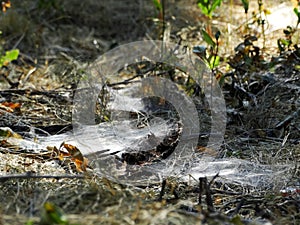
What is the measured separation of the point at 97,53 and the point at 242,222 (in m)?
2.60

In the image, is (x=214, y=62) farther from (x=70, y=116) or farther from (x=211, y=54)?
(x=70, y=116)

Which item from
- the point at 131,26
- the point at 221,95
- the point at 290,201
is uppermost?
the point at 131,26

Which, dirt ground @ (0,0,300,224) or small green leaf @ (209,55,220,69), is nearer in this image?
Result: dirt ground @ (0,0,300,224)

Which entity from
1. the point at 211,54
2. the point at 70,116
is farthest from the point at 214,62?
the point at 70,116

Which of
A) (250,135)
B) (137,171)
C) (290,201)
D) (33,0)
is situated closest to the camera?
(290,201)

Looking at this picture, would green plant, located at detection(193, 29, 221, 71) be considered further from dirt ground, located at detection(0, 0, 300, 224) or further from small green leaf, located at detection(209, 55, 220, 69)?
dirt ground, located at detection(0, 0, 300, 224)

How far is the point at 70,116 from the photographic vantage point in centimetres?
270

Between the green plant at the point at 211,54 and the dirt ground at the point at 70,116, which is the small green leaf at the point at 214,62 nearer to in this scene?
the green plant at the point at 211,54

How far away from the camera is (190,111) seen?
8.73 ft

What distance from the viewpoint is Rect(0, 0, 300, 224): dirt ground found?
1369 millimetres

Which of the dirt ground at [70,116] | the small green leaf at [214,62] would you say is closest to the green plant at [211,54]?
the small green leaf at [214,62]

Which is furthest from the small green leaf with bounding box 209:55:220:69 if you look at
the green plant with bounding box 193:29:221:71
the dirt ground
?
the dirt ground

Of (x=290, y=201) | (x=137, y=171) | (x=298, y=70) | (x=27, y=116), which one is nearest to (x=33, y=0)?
(x=27, y=116)

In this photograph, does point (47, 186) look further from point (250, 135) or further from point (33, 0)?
point (33, 0)
